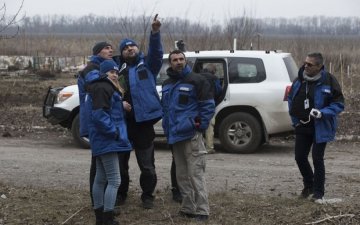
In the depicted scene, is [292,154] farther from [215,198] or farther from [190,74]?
[190,74]

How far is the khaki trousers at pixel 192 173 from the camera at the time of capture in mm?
5805

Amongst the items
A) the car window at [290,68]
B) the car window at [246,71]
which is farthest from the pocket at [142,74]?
the car window at [290,68]

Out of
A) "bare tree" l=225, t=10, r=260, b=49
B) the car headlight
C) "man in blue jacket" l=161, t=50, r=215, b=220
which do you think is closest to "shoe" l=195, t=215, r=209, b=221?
"man in blue jacket" l=161, t=50, r=215, b=220

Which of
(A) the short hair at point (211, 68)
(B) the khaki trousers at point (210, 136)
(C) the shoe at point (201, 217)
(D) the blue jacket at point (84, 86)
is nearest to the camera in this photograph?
(D) the blue jacket at point (84, 86)

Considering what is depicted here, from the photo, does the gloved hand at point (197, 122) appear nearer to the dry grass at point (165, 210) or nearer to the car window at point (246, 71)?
the dry grass at point (165, 210)

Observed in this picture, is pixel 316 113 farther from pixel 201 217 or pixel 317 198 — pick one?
pixel 201 217

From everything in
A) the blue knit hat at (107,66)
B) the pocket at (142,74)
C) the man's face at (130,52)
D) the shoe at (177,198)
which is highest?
the man's face at (130,52)

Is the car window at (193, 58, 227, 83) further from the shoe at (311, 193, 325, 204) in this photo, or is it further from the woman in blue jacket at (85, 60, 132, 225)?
the woman in blue jacket at (85, 60, 132, 225)

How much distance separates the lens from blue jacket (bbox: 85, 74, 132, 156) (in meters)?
5.29

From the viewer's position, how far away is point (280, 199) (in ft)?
21.6

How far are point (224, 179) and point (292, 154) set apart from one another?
2.78 metres

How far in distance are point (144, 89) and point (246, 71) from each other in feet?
15.2

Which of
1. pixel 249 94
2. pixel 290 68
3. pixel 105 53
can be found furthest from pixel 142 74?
pixel 290 68

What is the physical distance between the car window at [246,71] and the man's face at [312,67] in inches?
160
